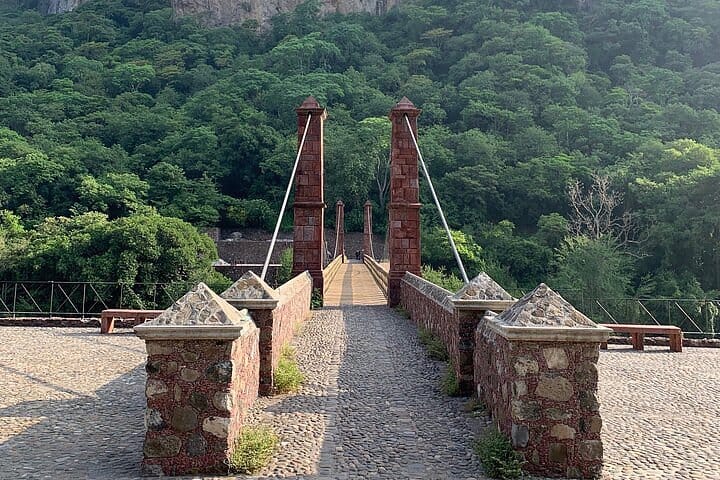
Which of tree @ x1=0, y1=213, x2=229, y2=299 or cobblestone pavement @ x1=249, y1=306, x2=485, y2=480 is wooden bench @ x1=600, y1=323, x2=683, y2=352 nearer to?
cobblestone pavement @ x1=249, y1=306, x2=485, y2=480

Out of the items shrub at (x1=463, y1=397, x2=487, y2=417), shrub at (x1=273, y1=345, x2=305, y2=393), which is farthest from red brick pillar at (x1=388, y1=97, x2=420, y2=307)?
shrub at (x1=463, y1=397, x2=487, y2=417)

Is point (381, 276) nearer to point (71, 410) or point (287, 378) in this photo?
point (287, 378)

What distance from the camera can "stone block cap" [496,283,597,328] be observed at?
3.37 metres

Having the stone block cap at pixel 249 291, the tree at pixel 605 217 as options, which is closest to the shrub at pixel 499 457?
the stone block cap at pixel 249 291

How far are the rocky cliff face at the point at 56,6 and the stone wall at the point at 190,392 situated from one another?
241ft

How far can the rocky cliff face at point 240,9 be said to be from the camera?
5984cm

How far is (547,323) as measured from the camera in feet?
11.0

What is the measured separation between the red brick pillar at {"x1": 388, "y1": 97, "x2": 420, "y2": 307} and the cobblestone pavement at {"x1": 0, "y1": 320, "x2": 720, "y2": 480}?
3798mm

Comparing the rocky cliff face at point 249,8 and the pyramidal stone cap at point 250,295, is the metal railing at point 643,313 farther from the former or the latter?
the rocky cliff face at point 249,8

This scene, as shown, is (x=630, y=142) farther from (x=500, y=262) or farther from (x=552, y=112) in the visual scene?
(x=500, y=262)

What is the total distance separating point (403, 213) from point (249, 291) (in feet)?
21.6

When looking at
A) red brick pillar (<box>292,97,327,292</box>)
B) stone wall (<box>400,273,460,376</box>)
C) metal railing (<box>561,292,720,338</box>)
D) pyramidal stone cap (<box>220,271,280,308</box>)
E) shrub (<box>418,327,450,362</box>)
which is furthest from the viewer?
metal railing (<box>561,292,720,338</box>)

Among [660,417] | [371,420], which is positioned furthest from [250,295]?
[660,417]

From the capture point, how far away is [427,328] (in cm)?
762
